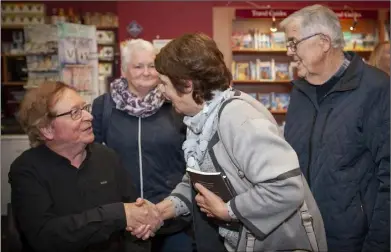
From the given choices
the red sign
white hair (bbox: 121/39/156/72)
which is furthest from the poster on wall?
the red sign

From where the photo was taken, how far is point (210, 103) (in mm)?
1714

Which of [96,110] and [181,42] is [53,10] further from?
[181,42]

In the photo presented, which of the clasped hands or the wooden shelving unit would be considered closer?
the clasped hands

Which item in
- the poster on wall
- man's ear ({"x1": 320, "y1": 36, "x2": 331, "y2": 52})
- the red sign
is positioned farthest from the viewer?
the red sign

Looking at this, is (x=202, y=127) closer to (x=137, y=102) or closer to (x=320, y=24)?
(x=320, y=24)

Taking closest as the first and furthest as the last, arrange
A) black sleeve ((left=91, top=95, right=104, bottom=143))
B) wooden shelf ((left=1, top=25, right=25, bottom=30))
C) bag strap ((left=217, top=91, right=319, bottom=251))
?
bag strap ((left=217, top=91, right=319, bottom=251)) < black sleeve ((left=91, top=95, right=104, bottom=143)) < wooden shelf ((left=1, top=25, right=25, bottom=30))

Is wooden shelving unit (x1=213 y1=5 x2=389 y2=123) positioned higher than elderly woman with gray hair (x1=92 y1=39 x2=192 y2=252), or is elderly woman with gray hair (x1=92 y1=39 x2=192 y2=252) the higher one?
wooden shelving unit (x1=213 y1=5 x2=389 y2=123)

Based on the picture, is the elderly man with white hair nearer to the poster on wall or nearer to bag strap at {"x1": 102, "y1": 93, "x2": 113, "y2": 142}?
bag strap at {"x1": 102, "y1": 93, "x2": 113, "y2": 142}

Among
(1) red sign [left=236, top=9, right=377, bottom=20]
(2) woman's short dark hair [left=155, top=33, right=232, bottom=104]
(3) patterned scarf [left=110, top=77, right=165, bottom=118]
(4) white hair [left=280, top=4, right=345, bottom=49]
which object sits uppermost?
(1) red sign [left=236, top=9, right=377, bottom=20]

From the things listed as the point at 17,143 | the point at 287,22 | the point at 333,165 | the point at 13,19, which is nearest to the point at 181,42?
the point at 287,22

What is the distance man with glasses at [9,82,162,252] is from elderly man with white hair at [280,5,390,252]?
2.58ft

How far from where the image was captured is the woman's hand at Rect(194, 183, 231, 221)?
1.66 meters

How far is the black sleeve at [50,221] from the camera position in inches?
75.0

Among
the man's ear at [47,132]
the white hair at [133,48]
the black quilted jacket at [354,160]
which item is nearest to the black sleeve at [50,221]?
the man's ear at [47,132]
